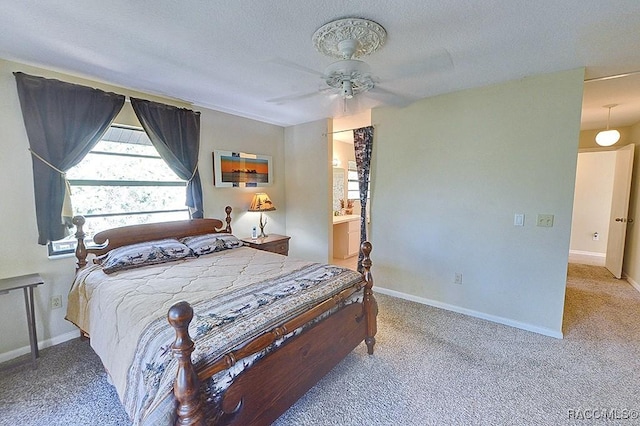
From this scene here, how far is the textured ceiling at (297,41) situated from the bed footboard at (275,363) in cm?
166

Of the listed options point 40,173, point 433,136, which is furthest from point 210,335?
point 433,136

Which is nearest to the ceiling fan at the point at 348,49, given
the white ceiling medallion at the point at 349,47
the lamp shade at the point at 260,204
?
the white ceiling medallion at the point at 349,47

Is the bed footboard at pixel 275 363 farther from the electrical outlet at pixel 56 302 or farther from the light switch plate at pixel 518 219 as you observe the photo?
the electrical outlet at pixel 56 302

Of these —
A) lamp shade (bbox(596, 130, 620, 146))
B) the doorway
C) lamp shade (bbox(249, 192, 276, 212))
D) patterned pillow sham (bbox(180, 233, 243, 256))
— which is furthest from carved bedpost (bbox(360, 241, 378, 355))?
the doorway

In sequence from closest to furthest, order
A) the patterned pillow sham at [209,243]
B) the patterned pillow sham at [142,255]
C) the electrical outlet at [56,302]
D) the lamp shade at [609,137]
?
the patterned pillow sham at [142,255] → the electrical outlet at [56,302] → the patterned pillow sham at [209,243] → the lamp shade at [609,137]

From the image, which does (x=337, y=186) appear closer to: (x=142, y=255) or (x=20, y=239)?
(x=142, y=255)

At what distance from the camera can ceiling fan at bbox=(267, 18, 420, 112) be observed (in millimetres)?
1816

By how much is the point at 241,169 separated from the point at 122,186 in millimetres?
1506

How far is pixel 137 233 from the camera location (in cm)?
297

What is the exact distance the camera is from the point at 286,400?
5.41 feet

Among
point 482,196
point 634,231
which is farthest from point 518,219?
point 634,231

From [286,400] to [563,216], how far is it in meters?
2.91

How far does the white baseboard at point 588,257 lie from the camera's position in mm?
5346

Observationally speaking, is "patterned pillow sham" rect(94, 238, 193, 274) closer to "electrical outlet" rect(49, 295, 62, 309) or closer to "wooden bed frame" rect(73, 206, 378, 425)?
"wooden bed frame" rect(73, 206, 378, 425)
